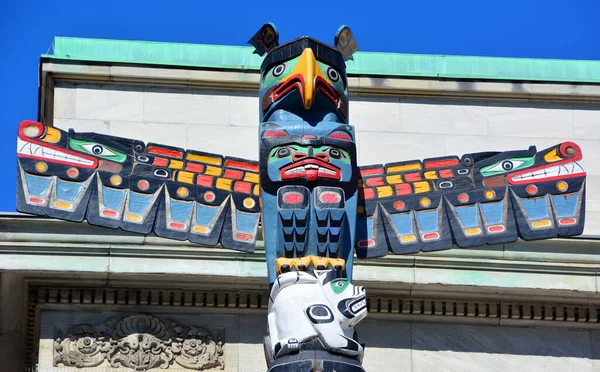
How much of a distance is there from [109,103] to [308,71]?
543 cm

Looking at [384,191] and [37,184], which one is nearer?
[37,184]

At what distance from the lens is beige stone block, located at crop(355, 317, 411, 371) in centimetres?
2373

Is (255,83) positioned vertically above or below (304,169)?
above

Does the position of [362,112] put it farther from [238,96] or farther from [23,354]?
[23,354]

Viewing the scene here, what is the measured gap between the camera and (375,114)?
87.0 ft

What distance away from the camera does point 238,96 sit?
86.3 ft

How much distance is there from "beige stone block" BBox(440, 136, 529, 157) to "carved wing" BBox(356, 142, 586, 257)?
4.42 m

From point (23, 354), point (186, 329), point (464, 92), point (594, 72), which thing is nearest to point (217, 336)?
point (186, 329)

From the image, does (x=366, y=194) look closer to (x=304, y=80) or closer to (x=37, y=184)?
(x=304, y=80)

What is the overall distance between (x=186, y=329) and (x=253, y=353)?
3.28 ft

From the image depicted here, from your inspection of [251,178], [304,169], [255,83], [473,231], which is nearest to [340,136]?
[304,169]

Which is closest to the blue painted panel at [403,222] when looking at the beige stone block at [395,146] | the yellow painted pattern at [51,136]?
the yellow painted pattern at [51,136]

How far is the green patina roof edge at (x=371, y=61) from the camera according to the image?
26.4m

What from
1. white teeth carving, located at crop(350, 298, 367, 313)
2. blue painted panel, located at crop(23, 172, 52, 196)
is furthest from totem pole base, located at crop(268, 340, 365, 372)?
blue painted panel, located at crop(23, 172, 52, 196)
